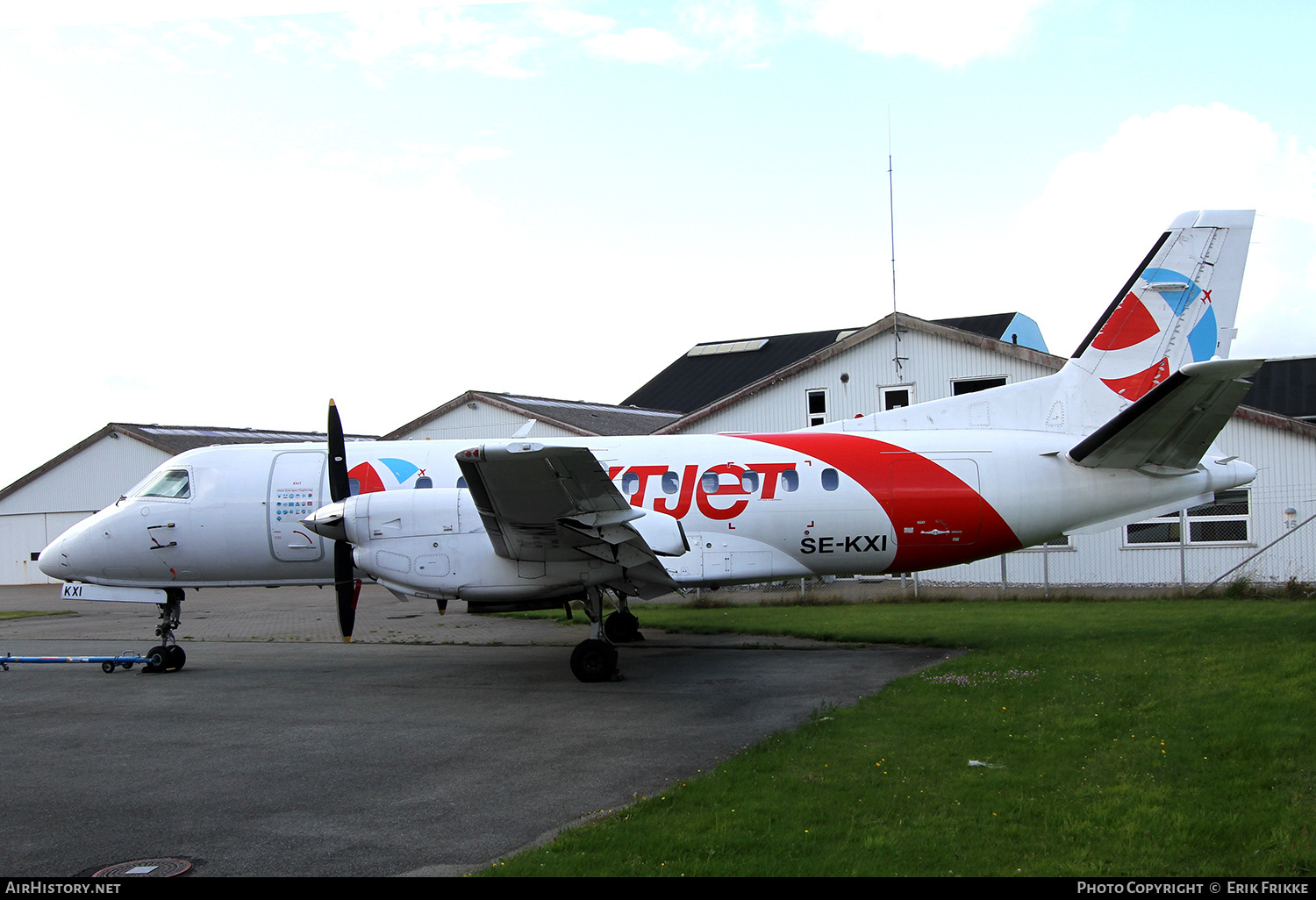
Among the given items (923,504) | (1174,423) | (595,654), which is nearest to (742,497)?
(923,504)

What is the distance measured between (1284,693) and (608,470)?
27.1ft

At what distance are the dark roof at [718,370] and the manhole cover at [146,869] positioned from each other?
3295 centimetres

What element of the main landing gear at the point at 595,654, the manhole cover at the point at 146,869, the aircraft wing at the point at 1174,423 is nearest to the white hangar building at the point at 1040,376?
the aircraft wing at the point at 1174,423

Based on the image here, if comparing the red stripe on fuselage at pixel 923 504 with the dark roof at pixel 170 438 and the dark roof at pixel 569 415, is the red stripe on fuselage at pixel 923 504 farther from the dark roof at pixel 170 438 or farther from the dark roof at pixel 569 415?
the dark roof at pixel 170 438

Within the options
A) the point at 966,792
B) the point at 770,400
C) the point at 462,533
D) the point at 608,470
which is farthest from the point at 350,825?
the point at 770,400

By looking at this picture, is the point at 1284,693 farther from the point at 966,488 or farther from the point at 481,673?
the point at 481,673

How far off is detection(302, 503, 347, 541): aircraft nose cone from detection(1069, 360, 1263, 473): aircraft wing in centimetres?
976

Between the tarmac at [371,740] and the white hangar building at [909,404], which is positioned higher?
the white hangar building at [909,404]

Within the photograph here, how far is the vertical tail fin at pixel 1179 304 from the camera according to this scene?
13086 mm

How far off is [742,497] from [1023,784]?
273 inches

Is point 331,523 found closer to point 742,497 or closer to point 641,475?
point 641,475

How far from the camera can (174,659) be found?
1378cm

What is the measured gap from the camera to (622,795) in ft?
22.4

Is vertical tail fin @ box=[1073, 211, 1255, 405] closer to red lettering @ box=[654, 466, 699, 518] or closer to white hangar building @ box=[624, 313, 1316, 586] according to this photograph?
white hangar building @ box=[624, 313, 1316, 586]
